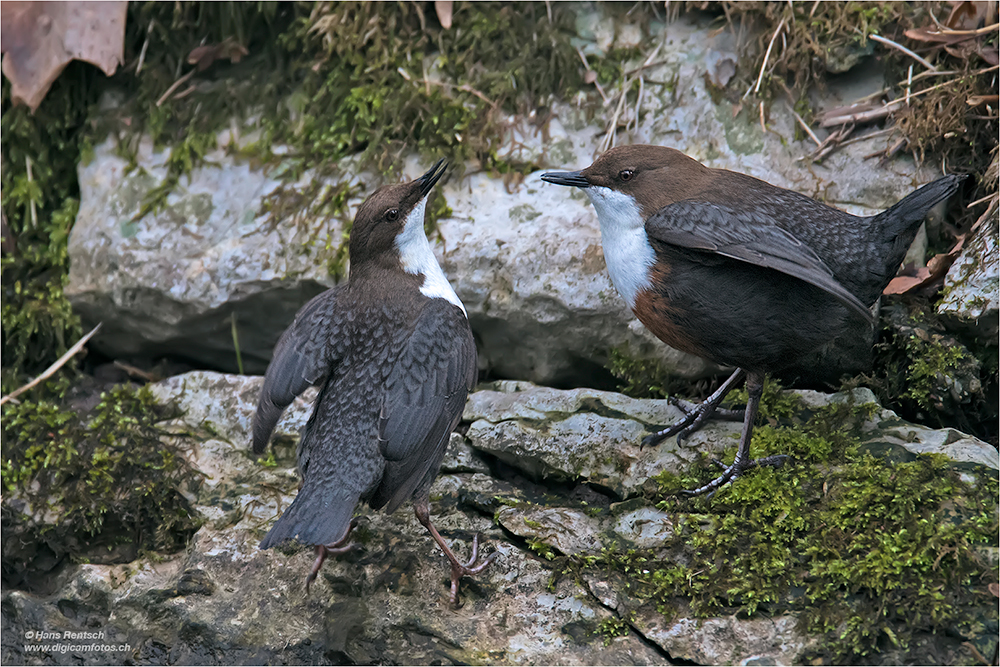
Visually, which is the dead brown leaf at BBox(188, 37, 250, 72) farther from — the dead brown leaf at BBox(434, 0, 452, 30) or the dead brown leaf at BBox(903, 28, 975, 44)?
the dead brown leaf at BBox(903, 28, 975, 44)

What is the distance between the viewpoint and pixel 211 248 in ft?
17.1

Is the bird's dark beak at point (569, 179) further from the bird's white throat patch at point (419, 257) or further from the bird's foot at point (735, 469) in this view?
the bird's foot at point (735, 469)

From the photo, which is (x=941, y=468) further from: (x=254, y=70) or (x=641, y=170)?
(x=254, y=70)

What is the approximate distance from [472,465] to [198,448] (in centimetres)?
151

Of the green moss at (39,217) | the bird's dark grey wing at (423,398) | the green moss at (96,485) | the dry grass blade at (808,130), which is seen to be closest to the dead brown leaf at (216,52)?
the green moss at (39,217)

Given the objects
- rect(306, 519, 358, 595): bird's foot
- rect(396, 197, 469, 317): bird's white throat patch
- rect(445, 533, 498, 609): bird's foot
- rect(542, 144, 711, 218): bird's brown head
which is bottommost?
rect(445, 533, 498, 609): bird's foot

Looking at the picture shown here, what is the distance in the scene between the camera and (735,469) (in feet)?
12.7

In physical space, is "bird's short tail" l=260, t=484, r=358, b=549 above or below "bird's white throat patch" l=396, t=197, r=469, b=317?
below

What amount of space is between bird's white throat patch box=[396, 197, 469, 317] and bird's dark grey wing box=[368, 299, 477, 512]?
0.43 ft

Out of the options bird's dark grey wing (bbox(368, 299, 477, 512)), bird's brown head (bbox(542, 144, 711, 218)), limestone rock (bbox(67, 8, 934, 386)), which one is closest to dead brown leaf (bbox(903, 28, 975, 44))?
limestone rock (bbox(67, 8, 934, 386))

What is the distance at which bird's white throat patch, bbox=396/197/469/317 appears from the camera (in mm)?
4277

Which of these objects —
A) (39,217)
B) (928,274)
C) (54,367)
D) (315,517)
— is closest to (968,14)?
(928,274)

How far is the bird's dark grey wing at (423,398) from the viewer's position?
361cm

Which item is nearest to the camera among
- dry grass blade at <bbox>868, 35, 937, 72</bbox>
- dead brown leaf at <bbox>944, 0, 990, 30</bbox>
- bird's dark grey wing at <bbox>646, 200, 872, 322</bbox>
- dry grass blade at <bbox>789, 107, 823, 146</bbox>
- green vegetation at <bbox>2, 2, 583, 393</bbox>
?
bird's dark grey wing at <bbox>646, 200, 872, 322</bbox>
